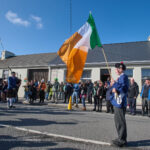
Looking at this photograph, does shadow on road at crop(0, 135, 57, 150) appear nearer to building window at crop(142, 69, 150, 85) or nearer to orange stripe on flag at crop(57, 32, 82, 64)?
orange stripe on flag at crop(57, 32, 82, 64)

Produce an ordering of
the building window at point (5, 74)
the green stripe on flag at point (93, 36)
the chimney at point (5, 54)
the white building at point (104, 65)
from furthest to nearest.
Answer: the chimney at point (5, 54) → the building window at point (5, 74) → the white building at point (104, 65) → the green stripe on flag at point (93, 36)

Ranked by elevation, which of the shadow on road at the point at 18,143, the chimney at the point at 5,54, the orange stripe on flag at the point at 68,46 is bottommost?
the shadow on road at the point at 18,143

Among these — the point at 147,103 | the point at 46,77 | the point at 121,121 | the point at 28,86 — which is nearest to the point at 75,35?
the point at 121,121

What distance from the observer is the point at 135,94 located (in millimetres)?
8453

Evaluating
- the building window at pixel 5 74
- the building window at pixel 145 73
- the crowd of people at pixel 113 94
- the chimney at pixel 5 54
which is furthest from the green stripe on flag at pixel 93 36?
the chimney at pixel 5 54

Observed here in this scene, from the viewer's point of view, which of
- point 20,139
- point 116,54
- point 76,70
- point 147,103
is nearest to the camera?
point 20,139

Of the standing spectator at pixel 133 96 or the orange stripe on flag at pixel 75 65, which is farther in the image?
the standing spectator at pixel 133 96

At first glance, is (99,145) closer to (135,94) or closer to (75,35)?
(75,35)

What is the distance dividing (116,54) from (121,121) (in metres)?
13.5

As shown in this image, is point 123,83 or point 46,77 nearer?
point 123,83

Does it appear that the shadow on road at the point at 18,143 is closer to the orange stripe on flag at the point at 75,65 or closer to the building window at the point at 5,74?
the orange stripe on flag at the point at 75,65

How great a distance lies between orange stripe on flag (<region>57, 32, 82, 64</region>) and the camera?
243 inches

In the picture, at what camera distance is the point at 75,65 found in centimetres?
586

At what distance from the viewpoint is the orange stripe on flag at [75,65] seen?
19.2 ft
